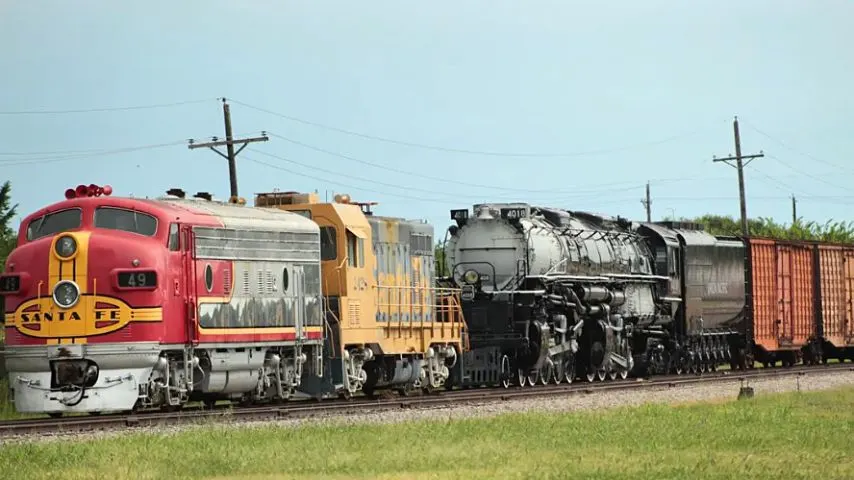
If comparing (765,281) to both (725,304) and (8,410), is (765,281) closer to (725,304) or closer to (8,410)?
(725,304)

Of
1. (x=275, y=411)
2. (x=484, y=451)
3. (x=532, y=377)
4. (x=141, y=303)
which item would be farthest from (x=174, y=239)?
(x=532, y=377)

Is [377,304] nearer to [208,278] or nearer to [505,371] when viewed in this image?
[208,278]

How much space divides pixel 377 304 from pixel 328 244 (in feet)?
5.77

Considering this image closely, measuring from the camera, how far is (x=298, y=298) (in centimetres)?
2709

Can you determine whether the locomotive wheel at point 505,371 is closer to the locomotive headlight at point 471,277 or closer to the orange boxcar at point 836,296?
the locomotive headlight at point 471,277

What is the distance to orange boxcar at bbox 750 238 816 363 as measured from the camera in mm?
47781

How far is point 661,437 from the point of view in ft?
68.9

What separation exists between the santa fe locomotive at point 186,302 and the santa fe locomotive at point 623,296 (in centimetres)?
650

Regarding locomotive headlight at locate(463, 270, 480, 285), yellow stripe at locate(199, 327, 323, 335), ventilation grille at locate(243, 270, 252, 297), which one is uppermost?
locomotive headlight at locate(463, 270, 480, 285)

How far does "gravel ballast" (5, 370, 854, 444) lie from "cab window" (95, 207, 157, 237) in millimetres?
3467

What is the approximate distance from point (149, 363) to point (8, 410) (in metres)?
6.64

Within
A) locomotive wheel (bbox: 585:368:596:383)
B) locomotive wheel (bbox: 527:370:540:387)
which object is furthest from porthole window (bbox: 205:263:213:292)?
locomotive wheel (bbox: 585:368:596:383)

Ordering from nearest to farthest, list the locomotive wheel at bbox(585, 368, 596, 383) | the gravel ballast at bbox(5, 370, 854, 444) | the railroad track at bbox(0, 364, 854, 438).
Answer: the gravel ballast at bbox(5, 370, 854, 444) < the railroad track at bbox(0, 364, 854, 438) < the locomotive wheel at bbox(585, 368, 596, 383)

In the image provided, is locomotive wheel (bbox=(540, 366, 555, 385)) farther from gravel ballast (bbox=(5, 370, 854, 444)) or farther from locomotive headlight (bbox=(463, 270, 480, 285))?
gravel ballast (bbox=(5, 370, 854, 444))
